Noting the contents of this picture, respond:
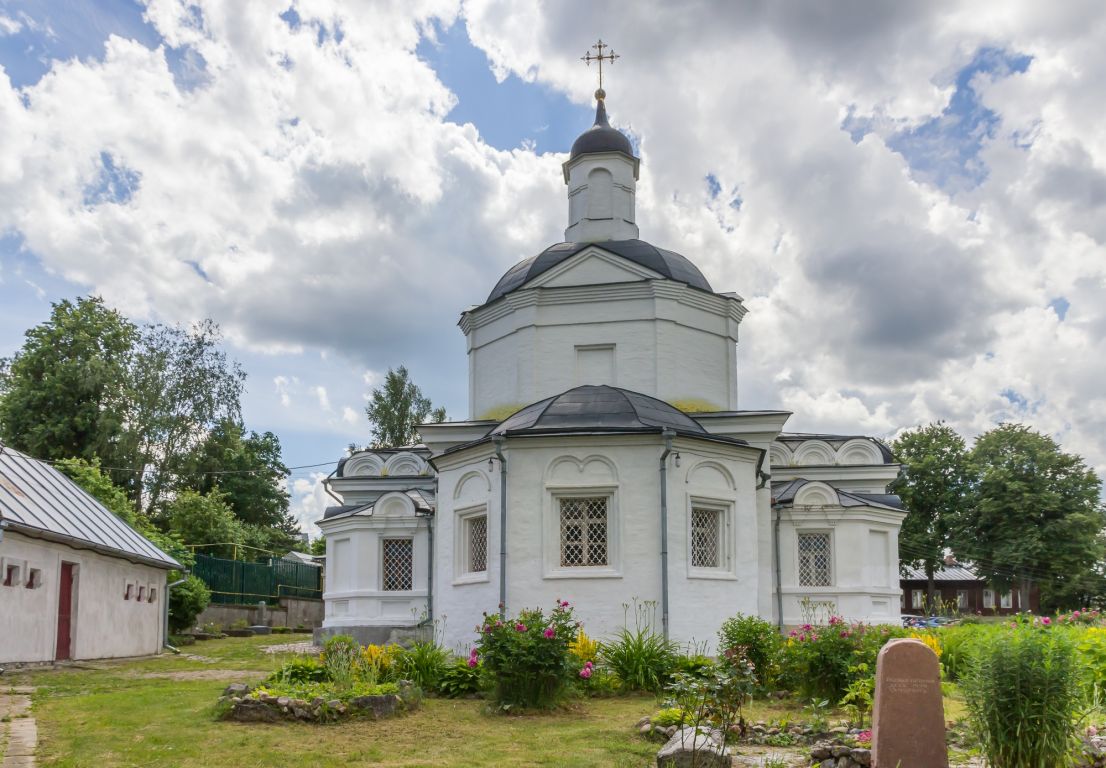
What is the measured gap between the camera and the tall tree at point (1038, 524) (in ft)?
141

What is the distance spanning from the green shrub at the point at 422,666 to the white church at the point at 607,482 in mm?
3288

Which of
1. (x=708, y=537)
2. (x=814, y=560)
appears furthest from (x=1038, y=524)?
(x=708, y=537)

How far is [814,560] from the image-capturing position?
22.1 meters

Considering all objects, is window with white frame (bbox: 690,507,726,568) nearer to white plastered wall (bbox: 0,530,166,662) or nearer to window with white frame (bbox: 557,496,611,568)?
window with white frame (bbox: 557,496,611,568)

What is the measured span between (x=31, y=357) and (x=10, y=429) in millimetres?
2953

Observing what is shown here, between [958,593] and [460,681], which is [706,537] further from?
[958,593]

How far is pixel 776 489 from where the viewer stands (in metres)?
23.2

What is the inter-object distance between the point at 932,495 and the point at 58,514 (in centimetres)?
4100

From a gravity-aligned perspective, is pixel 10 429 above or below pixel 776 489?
above

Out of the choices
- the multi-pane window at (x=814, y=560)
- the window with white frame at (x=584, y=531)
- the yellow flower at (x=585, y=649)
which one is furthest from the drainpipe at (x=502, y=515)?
the multi-pane window at (x=814, y=560)

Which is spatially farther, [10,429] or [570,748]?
[10,429]

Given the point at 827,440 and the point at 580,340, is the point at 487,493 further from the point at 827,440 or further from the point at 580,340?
the point at 827,440

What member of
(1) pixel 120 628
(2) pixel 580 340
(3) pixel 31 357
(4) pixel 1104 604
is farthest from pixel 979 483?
(3) pixel 31 357

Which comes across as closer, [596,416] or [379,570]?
[596,416]
